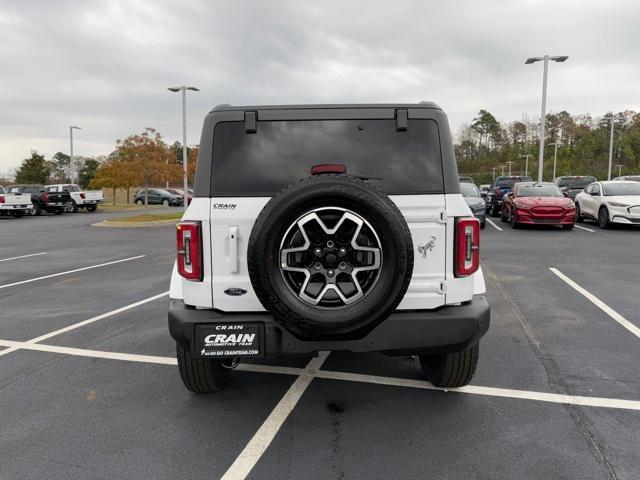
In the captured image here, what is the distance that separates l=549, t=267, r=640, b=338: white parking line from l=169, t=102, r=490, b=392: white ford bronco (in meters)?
3.05

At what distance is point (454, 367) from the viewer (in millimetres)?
3598

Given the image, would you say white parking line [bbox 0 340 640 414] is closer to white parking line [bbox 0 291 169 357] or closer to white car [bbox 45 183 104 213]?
white parking line [bbox 0 291 169 357]

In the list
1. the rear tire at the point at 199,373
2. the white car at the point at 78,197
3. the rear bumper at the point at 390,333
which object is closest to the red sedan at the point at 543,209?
the rear bumper at the point at 390,333

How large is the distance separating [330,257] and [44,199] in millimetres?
31897

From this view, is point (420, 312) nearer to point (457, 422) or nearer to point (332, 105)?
point (457, 422)

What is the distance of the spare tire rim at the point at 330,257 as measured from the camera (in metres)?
2.79

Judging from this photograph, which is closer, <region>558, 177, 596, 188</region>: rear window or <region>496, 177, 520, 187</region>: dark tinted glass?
<region>558, 177, 596, 188</region>: rear window

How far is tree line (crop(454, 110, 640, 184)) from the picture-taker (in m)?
97.2

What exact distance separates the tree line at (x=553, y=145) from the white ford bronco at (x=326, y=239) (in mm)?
84457

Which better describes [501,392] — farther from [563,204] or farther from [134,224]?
[134,224]

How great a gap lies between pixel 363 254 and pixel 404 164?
0.72 meters

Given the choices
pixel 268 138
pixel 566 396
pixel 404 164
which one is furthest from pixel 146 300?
pixel 566 396

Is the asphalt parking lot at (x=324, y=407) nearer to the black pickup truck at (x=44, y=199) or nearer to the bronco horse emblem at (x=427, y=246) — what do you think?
the bronco horse emblem at (x=427, y=246)

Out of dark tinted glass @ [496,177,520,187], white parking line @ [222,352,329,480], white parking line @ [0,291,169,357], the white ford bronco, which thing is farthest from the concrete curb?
the white ford bronco
